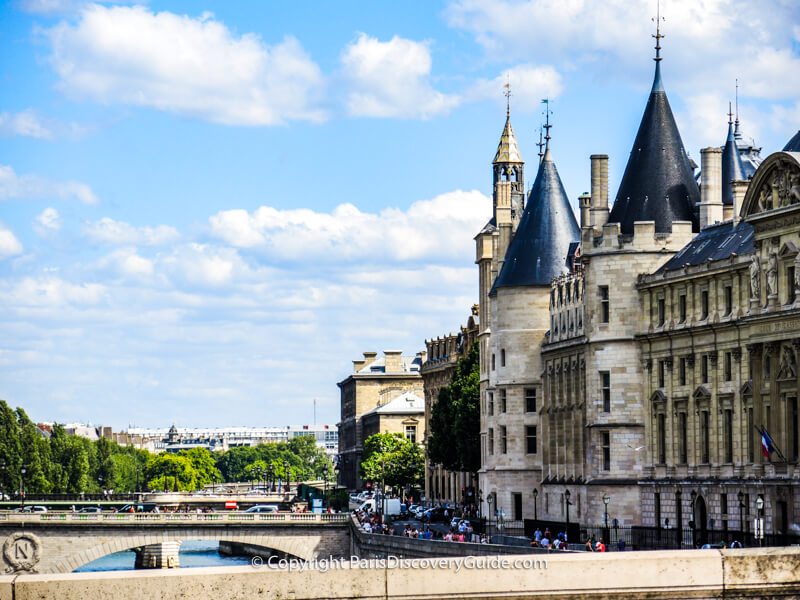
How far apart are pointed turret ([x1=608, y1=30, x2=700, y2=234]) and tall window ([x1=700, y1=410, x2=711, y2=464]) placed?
1069cm

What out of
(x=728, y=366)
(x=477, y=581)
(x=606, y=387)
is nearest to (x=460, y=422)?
(x=606, y=387)

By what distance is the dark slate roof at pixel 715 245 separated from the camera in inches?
2751

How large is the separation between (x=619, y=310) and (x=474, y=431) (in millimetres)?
32811

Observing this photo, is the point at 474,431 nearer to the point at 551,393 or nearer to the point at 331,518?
the point at 331,518

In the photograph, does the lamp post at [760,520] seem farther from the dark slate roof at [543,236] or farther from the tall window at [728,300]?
the dark slate roof at [543,236]

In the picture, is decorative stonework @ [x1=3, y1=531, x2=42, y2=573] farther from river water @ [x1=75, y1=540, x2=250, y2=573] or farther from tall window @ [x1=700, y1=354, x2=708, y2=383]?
river water @ [x1=75, y1=540, x2=250, y2=573]

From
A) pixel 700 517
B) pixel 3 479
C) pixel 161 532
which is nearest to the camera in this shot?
pixel 700 517

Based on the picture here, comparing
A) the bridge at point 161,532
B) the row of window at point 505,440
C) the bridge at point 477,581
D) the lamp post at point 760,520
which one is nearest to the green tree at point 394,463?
the bridge at point 161,532

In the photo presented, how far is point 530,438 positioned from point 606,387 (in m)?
15.5

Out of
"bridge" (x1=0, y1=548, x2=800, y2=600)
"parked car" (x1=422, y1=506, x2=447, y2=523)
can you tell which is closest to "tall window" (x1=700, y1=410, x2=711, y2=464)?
"parked car" (x1=422, y1=506, x2=447, y2=523)

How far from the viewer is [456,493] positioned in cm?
12988

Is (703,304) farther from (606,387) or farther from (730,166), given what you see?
(730,166)

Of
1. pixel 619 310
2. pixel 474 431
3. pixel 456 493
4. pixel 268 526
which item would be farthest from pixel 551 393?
pixel 456 493

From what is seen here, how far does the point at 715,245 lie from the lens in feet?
238
